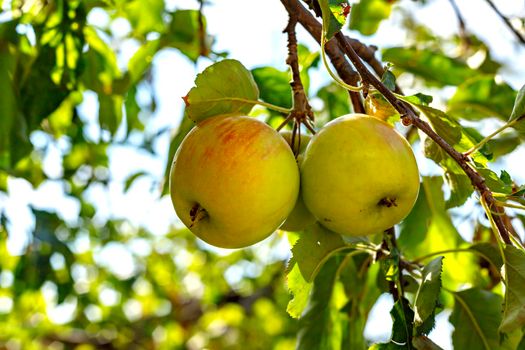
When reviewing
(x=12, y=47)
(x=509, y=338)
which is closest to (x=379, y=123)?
(x=509, y=338)

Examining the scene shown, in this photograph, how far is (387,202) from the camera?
1.16m

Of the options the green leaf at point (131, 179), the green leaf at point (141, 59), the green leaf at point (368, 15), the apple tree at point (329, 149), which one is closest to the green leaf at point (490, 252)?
the apple tree at point (329, 149)

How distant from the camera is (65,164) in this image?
9.31 ft

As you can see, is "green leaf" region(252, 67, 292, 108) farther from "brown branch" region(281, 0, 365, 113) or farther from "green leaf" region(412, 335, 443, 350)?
"green leaf" region(412, 335, 443, 350)

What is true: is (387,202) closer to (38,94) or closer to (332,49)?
(332,49)

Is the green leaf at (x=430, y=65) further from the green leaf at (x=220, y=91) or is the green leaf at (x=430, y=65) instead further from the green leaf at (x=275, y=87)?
the green leaf at (x=220, y=91)

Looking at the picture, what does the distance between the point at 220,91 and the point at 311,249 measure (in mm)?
367

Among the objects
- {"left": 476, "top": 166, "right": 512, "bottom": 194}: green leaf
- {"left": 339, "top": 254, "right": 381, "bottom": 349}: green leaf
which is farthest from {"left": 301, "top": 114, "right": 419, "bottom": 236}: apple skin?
{"left": 339, "top": 254, "right": 381, "bottom": 349}: green leaf

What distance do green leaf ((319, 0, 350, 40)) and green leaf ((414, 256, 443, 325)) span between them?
45 cm

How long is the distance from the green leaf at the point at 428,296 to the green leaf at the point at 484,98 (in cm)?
89

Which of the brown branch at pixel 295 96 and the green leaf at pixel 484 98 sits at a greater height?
the brown branch at pixel 295 96

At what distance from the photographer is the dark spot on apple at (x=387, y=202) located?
1159mm

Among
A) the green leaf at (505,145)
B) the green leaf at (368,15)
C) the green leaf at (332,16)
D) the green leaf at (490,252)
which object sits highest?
the green leaf at (332,16)

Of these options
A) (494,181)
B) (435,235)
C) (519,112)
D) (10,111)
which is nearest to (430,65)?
(435,235)
